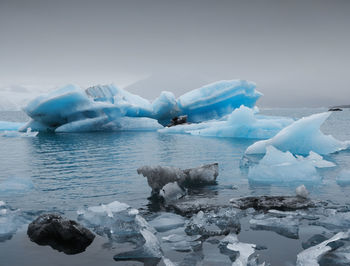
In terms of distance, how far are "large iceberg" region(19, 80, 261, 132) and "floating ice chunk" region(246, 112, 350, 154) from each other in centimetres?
1318

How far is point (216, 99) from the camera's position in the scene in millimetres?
25484

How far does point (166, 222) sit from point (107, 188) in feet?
9.14

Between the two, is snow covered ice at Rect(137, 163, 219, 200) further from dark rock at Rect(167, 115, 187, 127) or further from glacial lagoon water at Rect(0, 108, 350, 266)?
dark rock at Rect(167, 115, 187, 127)

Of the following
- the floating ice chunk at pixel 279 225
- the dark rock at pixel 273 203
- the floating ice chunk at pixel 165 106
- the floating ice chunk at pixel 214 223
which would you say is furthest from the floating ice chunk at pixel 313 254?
the floating ice chunk at pixel 165 106

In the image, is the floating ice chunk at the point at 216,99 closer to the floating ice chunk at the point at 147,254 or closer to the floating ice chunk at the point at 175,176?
the floating ice chunk at the point at 175,176

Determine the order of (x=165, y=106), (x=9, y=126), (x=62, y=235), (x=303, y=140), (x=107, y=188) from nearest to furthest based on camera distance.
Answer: (x=62, y=235), (x=107, y=188), (x=303, y=140), (x=165, y=106), (x=9, y=126)

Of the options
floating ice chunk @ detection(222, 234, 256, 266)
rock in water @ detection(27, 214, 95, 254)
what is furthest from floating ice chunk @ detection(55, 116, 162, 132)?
floating ice chunk @ detection(222, 234, 256, 266)

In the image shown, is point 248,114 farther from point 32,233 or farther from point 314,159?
point 32,233

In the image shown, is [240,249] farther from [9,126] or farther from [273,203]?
[9,126]

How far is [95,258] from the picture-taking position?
3.89 metres

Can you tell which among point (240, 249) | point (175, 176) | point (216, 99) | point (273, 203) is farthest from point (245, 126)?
point (240, 249)

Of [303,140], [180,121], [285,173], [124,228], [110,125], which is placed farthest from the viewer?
[180,121]

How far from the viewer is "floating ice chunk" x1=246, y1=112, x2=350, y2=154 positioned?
1107 centimetres

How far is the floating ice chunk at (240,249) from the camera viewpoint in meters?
3.68
